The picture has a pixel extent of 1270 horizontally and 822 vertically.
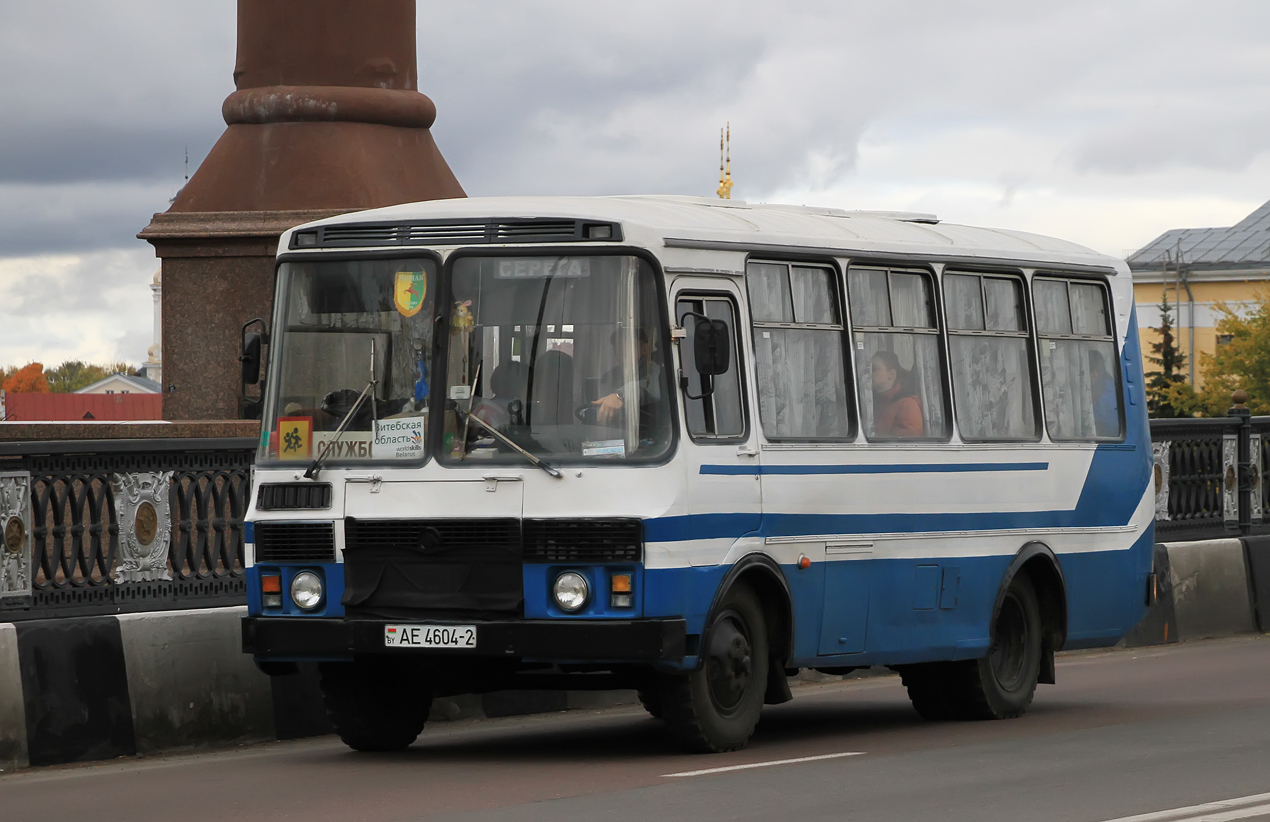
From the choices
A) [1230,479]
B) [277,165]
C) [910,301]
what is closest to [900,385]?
[910,301]

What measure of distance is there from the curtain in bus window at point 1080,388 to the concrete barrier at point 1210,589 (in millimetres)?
4874

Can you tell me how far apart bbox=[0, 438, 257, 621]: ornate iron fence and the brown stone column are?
15.2 feet

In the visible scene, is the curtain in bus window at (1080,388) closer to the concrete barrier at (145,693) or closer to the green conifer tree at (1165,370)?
the concrete barrier at (145,693)

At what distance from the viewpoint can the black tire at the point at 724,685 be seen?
10.7 m

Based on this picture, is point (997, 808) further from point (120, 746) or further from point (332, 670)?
point (120, 746)

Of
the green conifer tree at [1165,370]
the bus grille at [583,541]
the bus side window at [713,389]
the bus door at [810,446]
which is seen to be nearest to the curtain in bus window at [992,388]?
the bus door at [810,446]

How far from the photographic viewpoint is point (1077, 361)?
1427 centimetres

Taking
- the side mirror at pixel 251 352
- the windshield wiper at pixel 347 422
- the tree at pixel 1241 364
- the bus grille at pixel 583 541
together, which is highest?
the tree at pixel 1241 364

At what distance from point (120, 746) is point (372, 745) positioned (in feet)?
4.33

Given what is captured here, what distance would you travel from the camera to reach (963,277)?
1323 centimetres

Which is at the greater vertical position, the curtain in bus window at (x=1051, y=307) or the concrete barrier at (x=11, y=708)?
the curtain in bus window at (x=1051, y=307)

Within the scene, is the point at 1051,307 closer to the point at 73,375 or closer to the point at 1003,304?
the point at 1003,304

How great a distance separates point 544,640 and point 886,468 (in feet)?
9.03

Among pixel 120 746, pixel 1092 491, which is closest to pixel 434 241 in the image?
pixel 120 746
